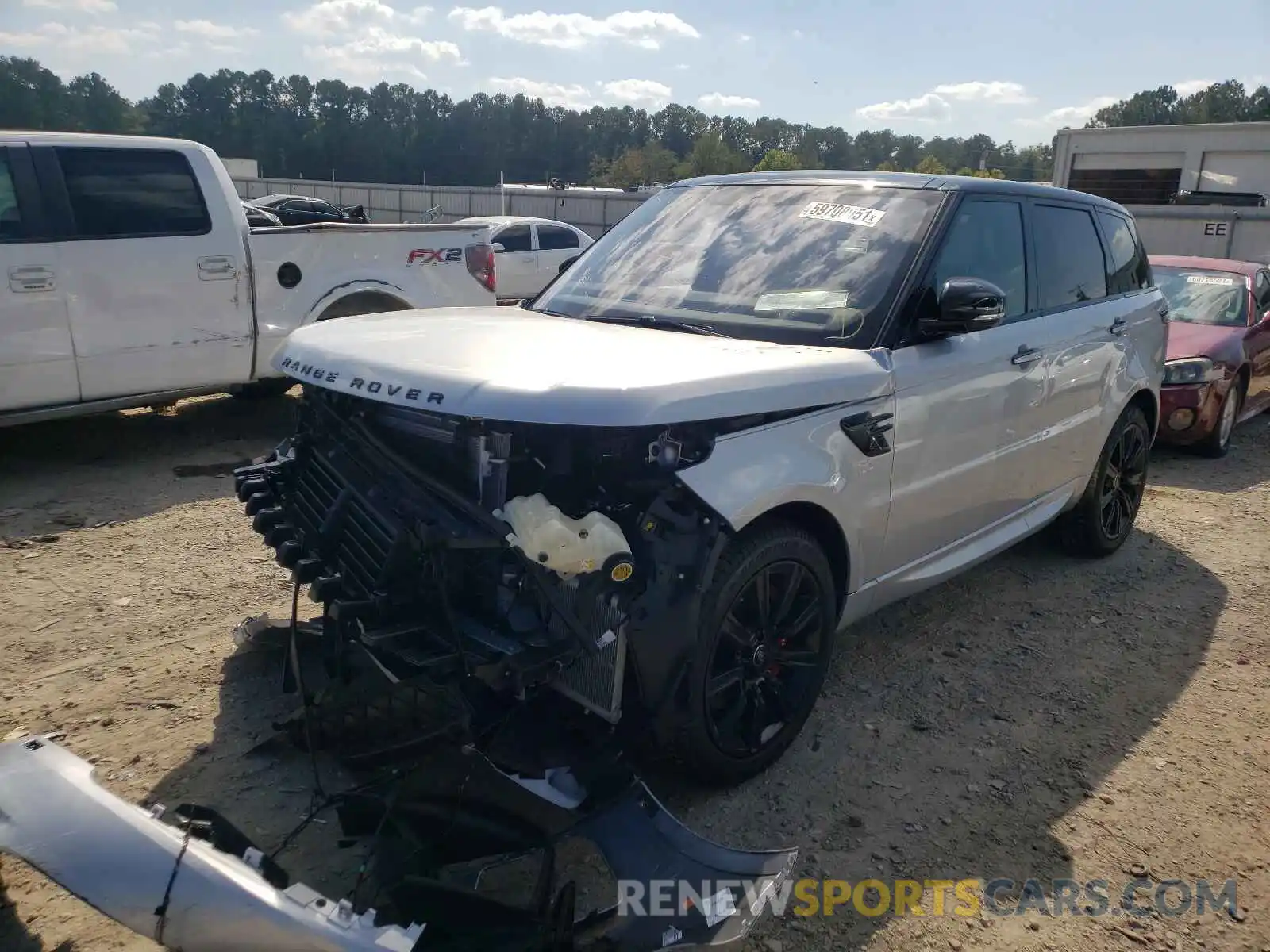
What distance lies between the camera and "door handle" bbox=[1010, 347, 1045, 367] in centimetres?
400

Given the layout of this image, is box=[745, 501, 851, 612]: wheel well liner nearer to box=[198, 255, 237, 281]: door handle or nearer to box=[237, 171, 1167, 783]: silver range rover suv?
box=[237, 171, 1167, 783]: silver range rover suv

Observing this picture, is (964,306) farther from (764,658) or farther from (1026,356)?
(764,658)

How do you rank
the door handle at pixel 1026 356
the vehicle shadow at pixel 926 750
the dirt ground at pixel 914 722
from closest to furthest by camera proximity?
the dirt ground at pixel 914 722
the vehicle shadow at pixel 926 750
the door handle at pixel 1026 356

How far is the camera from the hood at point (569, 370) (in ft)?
8.18

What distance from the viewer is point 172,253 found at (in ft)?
21.2

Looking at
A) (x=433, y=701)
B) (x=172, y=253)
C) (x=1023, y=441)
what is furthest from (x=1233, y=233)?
(x=433, y=701)

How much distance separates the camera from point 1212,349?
7.95 metres

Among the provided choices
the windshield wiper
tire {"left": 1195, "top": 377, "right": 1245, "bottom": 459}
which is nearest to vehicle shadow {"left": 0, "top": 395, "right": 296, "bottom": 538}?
the windshield wiper

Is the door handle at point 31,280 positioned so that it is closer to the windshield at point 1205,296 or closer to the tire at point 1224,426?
the tire at point 1224,426

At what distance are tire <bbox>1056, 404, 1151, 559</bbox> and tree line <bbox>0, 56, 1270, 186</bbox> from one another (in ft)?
219

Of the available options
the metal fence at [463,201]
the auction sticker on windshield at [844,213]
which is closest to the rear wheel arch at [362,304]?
the auction sticker on windshield at [844,213]

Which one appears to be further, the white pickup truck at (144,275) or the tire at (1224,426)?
the tire at (1224,426)

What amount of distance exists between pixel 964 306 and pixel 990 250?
850mm

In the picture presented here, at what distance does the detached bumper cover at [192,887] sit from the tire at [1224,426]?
7.28 m
